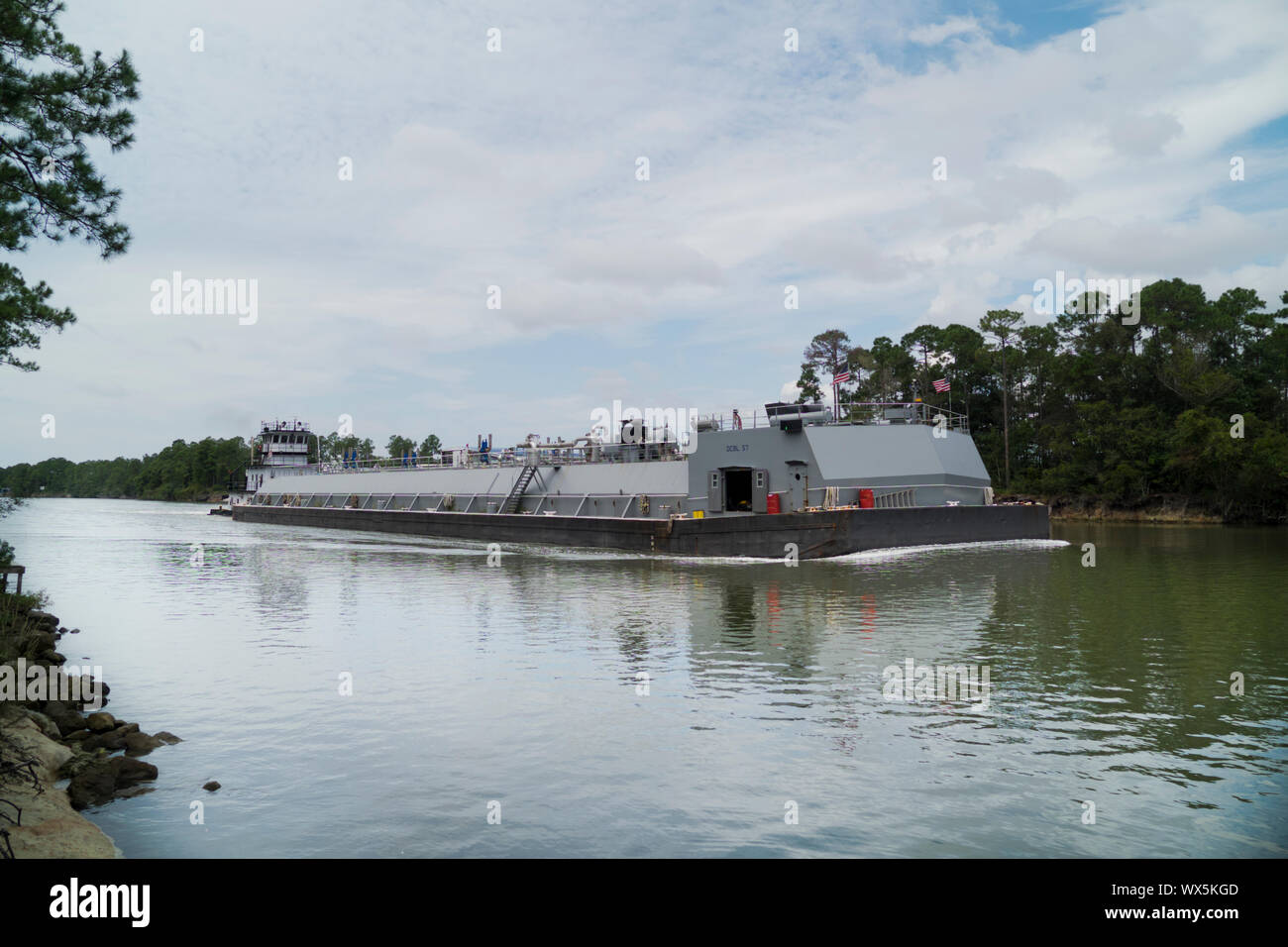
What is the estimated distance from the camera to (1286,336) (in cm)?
5700

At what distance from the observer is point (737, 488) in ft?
107

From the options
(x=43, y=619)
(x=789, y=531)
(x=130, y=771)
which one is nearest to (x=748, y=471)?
(x=789, y=531)

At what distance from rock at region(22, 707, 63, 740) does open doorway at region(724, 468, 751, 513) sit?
25.3m

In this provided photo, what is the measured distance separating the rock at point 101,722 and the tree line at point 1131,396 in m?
45.3

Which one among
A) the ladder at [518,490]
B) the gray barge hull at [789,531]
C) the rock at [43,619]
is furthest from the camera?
the ladder at [518,490]

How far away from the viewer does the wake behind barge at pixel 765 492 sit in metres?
28.9

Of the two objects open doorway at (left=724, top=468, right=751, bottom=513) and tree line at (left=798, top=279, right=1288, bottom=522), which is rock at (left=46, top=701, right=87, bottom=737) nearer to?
open doorway at (left=724, top=468, right=751, bottom=513)

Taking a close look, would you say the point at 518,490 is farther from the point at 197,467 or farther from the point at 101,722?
the point at 197,467

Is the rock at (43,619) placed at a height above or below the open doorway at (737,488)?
below

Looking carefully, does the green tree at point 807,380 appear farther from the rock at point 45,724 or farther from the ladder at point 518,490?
the rock at point 45,724

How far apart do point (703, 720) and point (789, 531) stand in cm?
1928

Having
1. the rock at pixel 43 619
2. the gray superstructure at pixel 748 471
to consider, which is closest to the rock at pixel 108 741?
the rock at pixel 43 619

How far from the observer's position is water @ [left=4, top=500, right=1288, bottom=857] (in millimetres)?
6477
